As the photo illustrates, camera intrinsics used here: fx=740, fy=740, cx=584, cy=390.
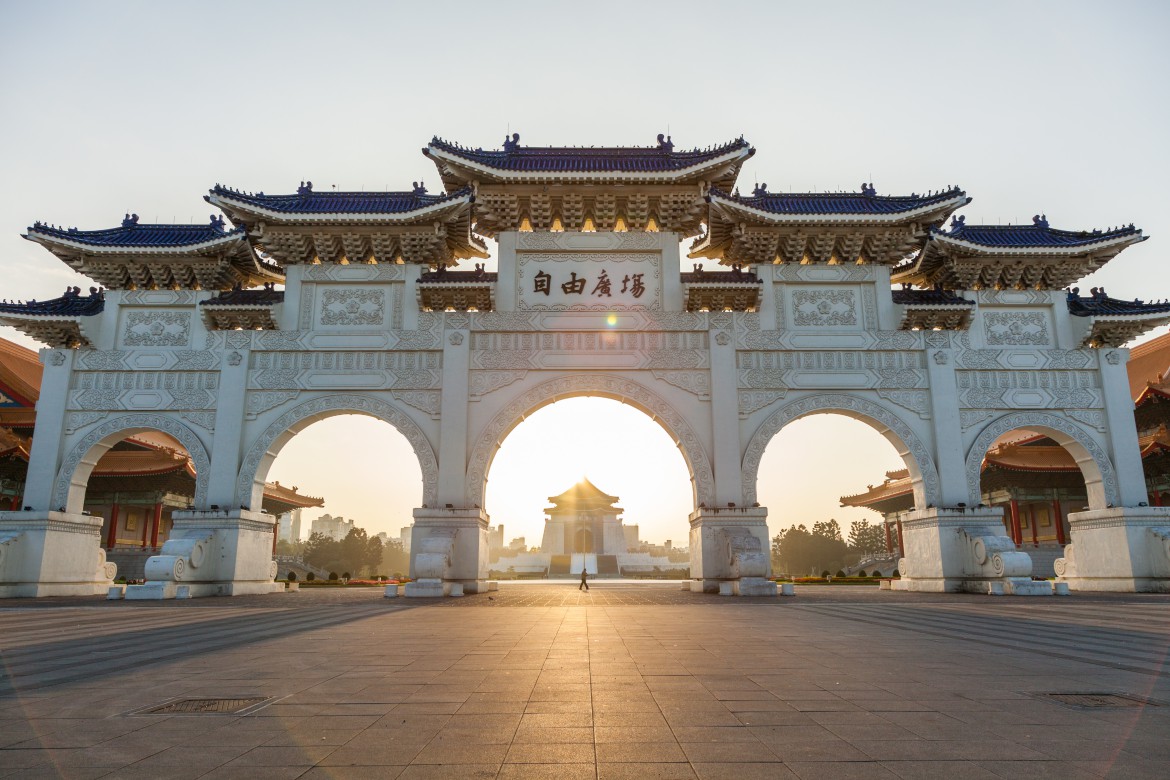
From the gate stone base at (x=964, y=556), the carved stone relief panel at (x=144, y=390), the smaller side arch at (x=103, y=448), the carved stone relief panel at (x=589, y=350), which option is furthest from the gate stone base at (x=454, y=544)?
the gate stone base at (x=964, y=556)

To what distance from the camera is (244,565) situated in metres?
16.6

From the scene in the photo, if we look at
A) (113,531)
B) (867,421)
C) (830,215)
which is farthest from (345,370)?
(113,531)

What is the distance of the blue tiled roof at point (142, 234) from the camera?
17.0 meters

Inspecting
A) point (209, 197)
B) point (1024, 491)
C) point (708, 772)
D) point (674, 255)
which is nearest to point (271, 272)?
point (209, 197)

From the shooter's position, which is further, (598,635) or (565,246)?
(565,246)

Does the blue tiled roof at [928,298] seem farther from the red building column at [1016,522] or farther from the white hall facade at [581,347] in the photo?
the red building column at [1016,522]

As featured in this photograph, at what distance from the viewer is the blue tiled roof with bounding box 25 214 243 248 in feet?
55.9

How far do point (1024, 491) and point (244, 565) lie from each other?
82.8ft

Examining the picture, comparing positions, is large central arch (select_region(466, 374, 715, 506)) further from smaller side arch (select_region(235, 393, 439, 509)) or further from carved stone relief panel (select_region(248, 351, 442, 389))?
carved stone relief panel (select_region(248, 351, 442, 389))

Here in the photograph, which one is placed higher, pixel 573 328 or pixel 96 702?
pixel 573 328

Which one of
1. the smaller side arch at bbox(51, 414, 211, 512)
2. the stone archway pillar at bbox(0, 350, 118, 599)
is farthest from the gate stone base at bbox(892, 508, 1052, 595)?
the stone archway pillar at bbox(0, 350, 118, 599)

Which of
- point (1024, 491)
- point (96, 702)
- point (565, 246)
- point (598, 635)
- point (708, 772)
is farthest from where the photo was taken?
point (1024, 491)

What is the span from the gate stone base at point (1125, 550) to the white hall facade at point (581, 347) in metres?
0.05

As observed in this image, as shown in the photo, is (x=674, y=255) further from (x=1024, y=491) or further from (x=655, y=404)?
(x=1024, y=491)
